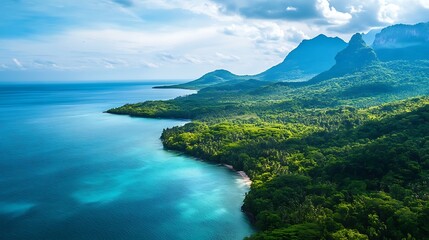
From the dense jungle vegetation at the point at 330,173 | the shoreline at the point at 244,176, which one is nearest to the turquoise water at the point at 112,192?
the shoreline at the point at 244,176

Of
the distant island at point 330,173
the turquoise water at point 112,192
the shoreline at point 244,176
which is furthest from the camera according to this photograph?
the shoreline at point 244,176

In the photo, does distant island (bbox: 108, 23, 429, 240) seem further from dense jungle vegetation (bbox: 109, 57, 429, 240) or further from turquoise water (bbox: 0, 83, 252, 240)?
turquoise water (bbox: 0, 83, 252, 240)

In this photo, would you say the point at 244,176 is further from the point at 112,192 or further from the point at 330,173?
the point at 112,192

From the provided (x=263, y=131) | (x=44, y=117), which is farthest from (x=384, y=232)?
(x=44, y=117)

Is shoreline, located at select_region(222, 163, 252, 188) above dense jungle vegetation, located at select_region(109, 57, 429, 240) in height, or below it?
below

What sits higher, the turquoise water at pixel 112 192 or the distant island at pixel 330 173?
the distant island at pixel 330 173

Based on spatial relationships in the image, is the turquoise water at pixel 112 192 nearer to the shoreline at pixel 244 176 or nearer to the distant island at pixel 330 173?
the shoreline at pixel 244 176

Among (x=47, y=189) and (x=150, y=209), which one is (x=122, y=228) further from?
(x=47, y=189)

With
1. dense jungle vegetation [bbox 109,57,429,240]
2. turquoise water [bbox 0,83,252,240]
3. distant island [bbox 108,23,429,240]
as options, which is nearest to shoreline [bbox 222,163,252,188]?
distant island [bbox 108,23,429,240]
